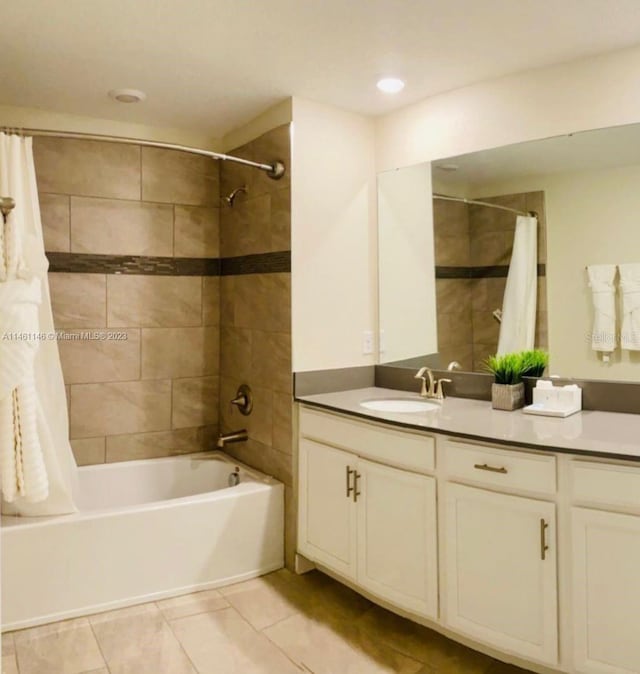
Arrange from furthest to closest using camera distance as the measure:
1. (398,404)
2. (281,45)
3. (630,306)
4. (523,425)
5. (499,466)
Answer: (398,404) → (630,306) → (281,45) → (523,425) → (499,466)

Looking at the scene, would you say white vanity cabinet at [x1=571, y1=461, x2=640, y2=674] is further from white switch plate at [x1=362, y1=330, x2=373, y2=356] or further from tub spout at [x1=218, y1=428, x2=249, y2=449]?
tub spout at [x1=218, y1=428, x2=249, y2=449]

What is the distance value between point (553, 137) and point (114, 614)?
2.79 metres

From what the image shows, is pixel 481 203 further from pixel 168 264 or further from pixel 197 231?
pixel 168 264

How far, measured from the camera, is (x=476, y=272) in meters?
2.80

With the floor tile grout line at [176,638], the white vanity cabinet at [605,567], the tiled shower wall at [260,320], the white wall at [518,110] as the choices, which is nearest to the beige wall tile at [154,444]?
the tiled shower wall at [260,320]

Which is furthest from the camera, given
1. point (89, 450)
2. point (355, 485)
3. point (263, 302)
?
point (89, 450)

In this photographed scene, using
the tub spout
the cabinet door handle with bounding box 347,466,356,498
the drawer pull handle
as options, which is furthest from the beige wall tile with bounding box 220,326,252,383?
the drawer pull handle

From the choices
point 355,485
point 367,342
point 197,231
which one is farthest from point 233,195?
point 355,485

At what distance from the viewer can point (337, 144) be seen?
2.96 metres

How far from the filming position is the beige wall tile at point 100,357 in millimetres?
3105

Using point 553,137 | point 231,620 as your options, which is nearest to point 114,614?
point 231,620

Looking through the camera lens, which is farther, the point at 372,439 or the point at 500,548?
the point at 372,439

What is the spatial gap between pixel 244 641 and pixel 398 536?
2.43 feet

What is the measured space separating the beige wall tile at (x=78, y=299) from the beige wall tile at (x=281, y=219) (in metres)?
1.03
